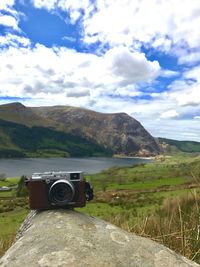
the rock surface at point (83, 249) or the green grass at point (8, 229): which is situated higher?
the rock surface at point (83, 249)

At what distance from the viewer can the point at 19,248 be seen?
3.87 m

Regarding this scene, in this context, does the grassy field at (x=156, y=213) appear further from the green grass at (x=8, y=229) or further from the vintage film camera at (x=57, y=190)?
the vintage film camera at (x=57, y=190)

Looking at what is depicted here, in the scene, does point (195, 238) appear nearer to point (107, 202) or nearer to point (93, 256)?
point (93, 256)

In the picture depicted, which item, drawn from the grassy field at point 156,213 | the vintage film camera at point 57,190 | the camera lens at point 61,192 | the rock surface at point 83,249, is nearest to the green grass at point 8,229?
the grassy field at point 156,213

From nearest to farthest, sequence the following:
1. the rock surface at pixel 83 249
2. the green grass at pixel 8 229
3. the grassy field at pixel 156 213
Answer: the rock surface at pixel 83 249
the grassy field at pixel 156 213
the green grass at pixel 8 229

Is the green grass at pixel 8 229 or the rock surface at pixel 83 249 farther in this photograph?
the green grass at pixel 8 229

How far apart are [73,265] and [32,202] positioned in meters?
1.49

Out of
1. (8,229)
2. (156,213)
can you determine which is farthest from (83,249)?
(8,229)

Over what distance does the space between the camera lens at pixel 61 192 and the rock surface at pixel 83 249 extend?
0.35 metres

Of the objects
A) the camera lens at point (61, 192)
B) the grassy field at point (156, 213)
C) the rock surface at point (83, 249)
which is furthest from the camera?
the grassy field at point (156, 213)

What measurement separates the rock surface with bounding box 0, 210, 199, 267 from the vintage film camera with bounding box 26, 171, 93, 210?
0.36 m

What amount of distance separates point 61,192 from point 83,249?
1.07 m

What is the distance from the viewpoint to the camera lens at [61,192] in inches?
182

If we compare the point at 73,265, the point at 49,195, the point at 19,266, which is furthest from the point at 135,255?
the point at 49,195
